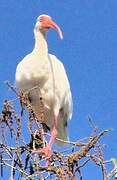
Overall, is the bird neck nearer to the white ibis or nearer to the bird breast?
the white ibis

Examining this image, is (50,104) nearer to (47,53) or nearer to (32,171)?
(47,53)

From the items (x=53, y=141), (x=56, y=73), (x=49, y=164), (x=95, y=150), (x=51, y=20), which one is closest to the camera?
(x=95, y=150)

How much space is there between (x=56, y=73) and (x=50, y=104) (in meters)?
0.50

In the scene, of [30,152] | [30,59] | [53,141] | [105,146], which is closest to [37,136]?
[30,152]

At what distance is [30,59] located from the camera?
877 cm

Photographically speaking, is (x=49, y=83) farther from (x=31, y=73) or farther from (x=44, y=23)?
(x=44, y=23)

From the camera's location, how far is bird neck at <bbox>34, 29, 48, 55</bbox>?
9.10 metres

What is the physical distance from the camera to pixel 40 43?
936cm

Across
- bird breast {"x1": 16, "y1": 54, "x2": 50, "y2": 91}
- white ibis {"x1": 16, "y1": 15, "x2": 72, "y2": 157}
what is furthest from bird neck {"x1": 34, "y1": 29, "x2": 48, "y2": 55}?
bird breast {"x1": 16, "y1": 54, "x2": 50, "y2": 91}

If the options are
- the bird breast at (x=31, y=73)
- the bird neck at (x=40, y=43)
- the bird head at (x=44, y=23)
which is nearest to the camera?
the bird breast at (x=31, y=73)

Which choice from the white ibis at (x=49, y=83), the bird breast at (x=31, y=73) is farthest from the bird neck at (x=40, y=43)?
the bird breast at (x=31, y=73)

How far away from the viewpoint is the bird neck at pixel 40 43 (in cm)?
910

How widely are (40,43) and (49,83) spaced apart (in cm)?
97

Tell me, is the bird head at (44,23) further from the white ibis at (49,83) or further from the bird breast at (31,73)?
the bird breast at (31,73)
